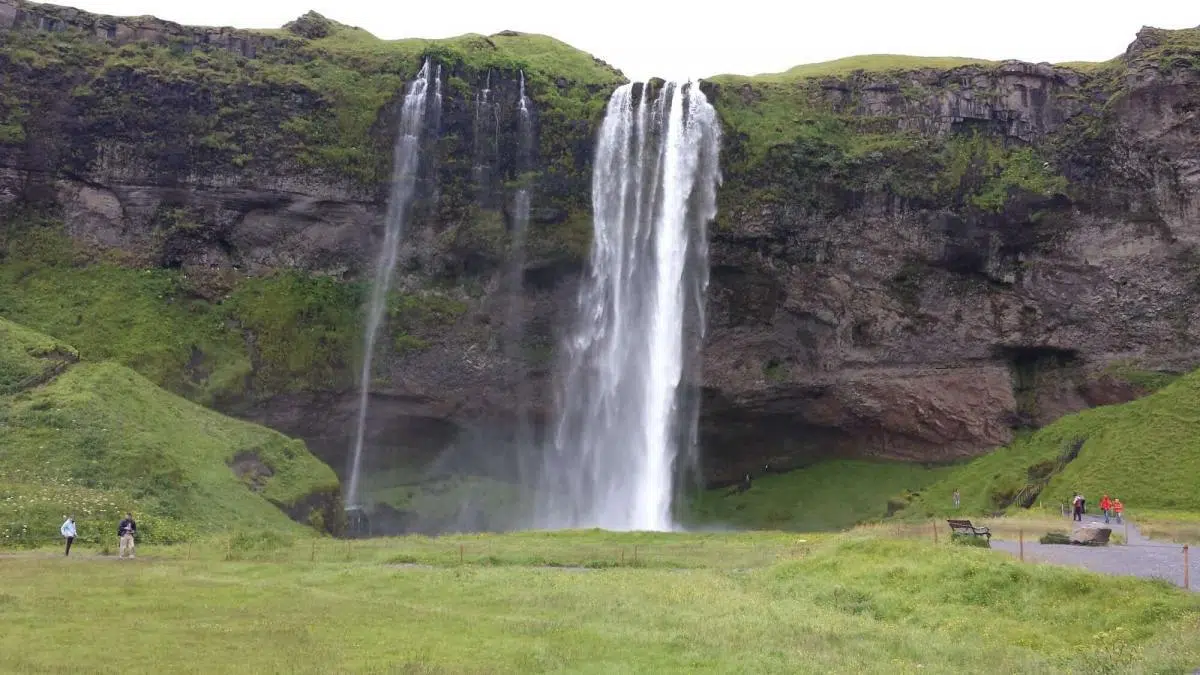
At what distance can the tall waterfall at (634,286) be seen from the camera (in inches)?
2131

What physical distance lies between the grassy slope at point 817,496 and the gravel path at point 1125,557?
25.8 m

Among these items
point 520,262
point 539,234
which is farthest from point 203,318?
point 539,234

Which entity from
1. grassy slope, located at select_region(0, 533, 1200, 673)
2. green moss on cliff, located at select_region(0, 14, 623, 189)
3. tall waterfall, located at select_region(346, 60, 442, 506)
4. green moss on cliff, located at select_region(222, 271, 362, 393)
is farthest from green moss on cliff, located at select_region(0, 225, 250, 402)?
grassy slope, located at select_region(0, 533, 1200, 673)

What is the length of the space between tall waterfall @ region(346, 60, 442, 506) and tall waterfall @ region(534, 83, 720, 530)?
10.2m

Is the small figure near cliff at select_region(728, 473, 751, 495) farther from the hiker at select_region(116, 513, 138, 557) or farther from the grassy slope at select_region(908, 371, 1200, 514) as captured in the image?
the hiker at select_region(116, 513, 138, 557)

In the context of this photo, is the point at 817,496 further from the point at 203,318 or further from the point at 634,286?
the point at 203,318

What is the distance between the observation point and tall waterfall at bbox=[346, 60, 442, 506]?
55.4 meters

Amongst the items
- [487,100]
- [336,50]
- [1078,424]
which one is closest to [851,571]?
[1078,424]

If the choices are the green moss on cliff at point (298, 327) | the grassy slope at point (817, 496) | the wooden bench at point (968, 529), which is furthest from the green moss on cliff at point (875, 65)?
the wooden bench at point (968, 529)

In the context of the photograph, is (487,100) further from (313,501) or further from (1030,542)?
(1030,542)

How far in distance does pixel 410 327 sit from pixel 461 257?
4.95m

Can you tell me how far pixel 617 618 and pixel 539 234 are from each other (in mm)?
39098

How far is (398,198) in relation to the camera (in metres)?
56.1

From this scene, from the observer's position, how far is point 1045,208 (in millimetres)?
52688
